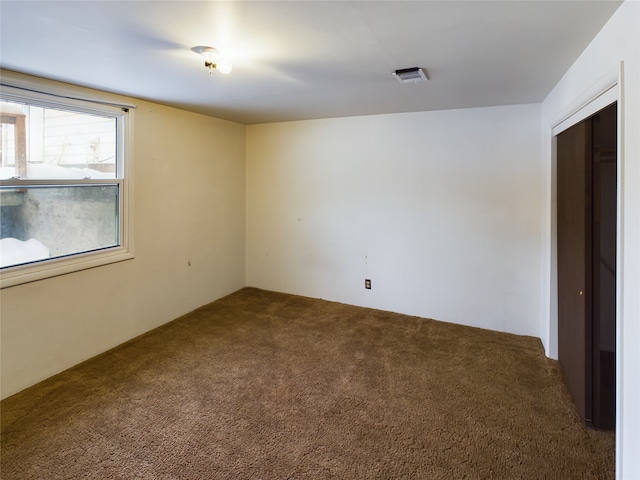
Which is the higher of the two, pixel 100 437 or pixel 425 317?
pixel 425 317

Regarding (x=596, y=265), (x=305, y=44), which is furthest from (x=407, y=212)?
(x=305, y=44)

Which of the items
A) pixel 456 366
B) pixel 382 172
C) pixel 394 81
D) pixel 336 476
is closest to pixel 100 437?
pixel 336 476

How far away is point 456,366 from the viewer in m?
3.05

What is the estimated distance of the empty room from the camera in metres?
1.85

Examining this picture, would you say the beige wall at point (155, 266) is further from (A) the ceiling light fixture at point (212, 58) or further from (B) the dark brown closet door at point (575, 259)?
(B) the dark brown closet door at point (575, 259)

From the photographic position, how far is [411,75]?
2.56 m

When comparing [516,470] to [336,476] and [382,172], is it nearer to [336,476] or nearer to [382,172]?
[336,476]

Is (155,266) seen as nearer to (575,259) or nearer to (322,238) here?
(322,238)

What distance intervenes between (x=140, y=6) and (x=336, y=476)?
2417 mm

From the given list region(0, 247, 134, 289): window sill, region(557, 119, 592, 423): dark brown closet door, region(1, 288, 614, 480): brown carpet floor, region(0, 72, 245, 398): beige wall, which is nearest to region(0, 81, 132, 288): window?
region(0, 247, 134, 289): window sill

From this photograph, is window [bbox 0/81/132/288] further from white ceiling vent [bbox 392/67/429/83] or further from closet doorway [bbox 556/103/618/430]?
closet doorway [bbox 556/103/618/430]

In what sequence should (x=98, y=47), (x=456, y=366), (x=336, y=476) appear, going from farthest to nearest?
(x=456, y=366), (x=98, y=47), (x=336, y=476)

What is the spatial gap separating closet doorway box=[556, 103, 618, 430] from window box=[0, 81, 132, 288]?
3.62m

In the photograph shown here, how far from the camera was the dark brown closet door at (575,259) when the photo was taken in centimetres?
228
